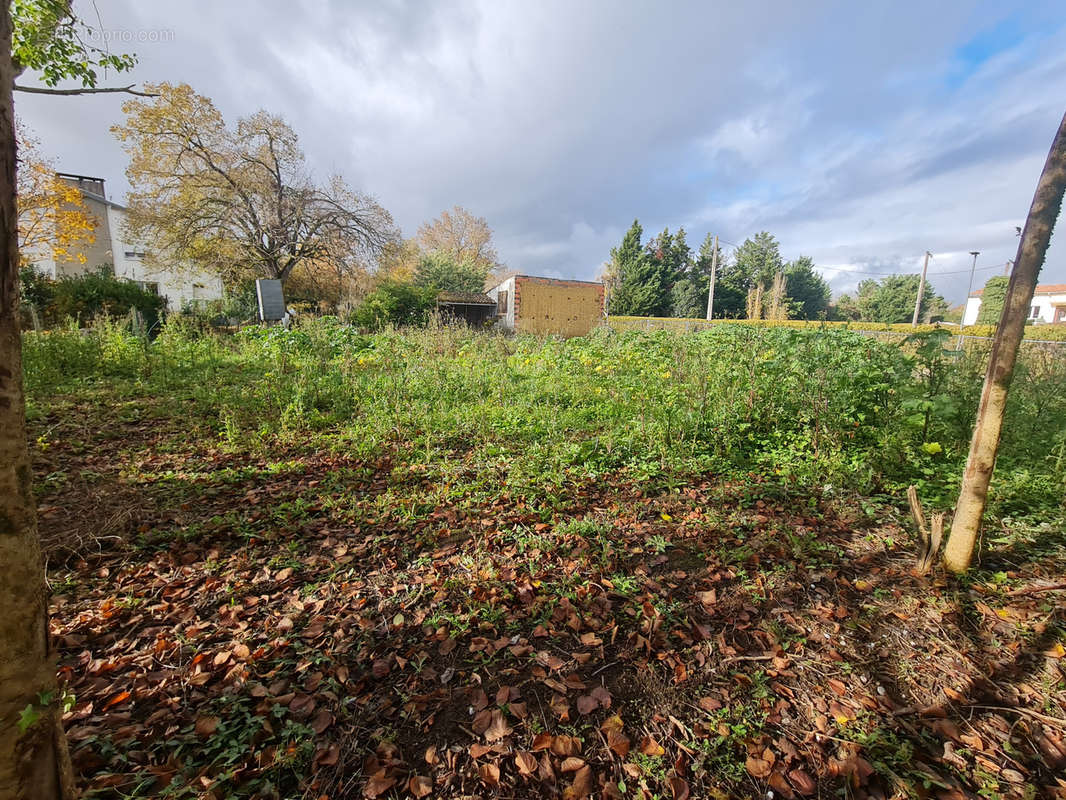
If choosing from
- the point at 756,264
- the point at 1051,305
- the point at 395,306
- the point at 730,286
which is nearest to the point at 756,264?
the point at 756,264

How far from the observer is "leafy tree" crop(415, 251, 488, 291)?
2820 cm

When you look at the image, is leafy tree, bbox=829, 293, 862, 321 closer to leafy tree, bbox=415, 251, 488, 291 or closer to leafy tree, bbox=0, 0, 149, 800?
leafy tree, bbox=415, 251, 488, 291

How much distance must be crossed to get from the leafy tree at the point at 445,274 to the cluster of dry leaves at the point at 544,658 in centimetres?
2655

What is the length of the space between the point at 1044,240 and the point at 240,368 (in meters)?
8.67

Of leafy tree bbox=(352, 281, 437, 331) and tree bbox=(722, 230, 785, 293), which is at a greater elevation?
tree bbox=(722, 230, 785, 293)

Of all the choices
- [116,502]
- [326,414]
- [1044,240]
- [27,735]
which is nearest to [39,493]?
[116,502]

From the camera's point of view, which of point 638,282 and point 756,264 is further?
point 756,264

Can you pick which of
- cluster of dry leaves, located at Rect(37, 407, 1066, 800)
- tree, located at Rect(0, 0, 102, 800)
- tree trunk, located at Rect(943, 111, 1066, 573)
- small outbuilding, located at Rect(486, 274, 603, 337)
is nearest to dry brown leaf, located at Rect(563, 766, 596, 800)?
cluster of dry leaves, located at Rect(37, 407, 1066, 800)

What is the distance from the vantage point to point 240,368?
23.0 feet

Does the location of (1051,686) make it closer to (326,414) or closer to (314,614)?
(314,614)

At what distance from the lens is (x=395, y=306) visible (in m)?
17.5

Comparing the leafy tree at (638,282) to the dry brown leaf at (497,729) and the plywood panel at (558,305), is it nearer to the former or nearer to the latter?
the plywood panel at (558,305)

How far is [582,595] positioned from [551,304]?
772 inches

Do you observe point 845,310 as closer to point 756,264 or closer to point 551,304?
point 756,264
